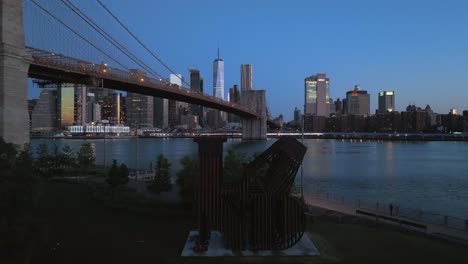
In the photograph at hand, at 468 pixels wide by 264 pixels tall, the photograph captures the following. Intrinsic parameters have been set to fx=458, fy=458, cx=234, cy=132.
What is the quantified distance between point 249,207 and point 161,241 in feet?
12.5

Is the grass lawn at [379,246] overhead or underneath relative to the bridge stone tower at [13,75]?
underneath

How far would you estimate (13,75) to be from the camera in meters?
29.6

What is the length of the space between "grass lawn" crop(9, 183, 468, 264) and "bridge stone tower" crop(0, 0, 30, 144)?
27.8ft

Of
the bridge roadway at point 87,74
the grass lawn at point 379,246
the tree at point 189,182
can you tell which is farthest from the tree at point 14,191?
the bridge roadway at point 87,74

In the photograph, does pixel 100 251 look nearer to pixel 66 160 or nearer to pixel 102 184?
pixel 102 184

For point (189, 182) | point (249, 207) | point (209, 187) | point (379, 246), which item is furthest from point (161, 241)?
point (379, 246)

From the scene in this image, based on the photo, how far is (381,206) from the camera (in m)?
31.9

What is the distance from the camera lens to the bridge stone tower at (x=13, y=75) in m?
28.6

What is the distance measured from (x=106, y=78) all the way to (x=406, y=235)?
38297mm

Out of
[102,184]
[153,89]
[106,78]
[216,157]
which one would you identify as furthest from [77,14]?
[216,157]

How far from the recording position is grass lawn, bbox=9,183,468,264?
47.7 ft

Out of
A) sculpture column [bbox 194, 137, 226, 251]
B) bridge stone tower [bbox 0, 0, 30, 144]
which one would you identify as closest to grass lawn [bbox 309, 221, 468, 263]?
sculpture column [bbox 194, 137, 226, 251]

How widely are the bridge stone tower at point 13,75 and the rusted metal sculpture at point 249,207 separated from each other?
18226mm

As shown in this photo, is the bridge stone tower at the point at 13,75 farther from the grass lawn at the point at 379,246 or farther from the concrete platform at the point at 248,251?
the grass lawn at the point at 379,246
